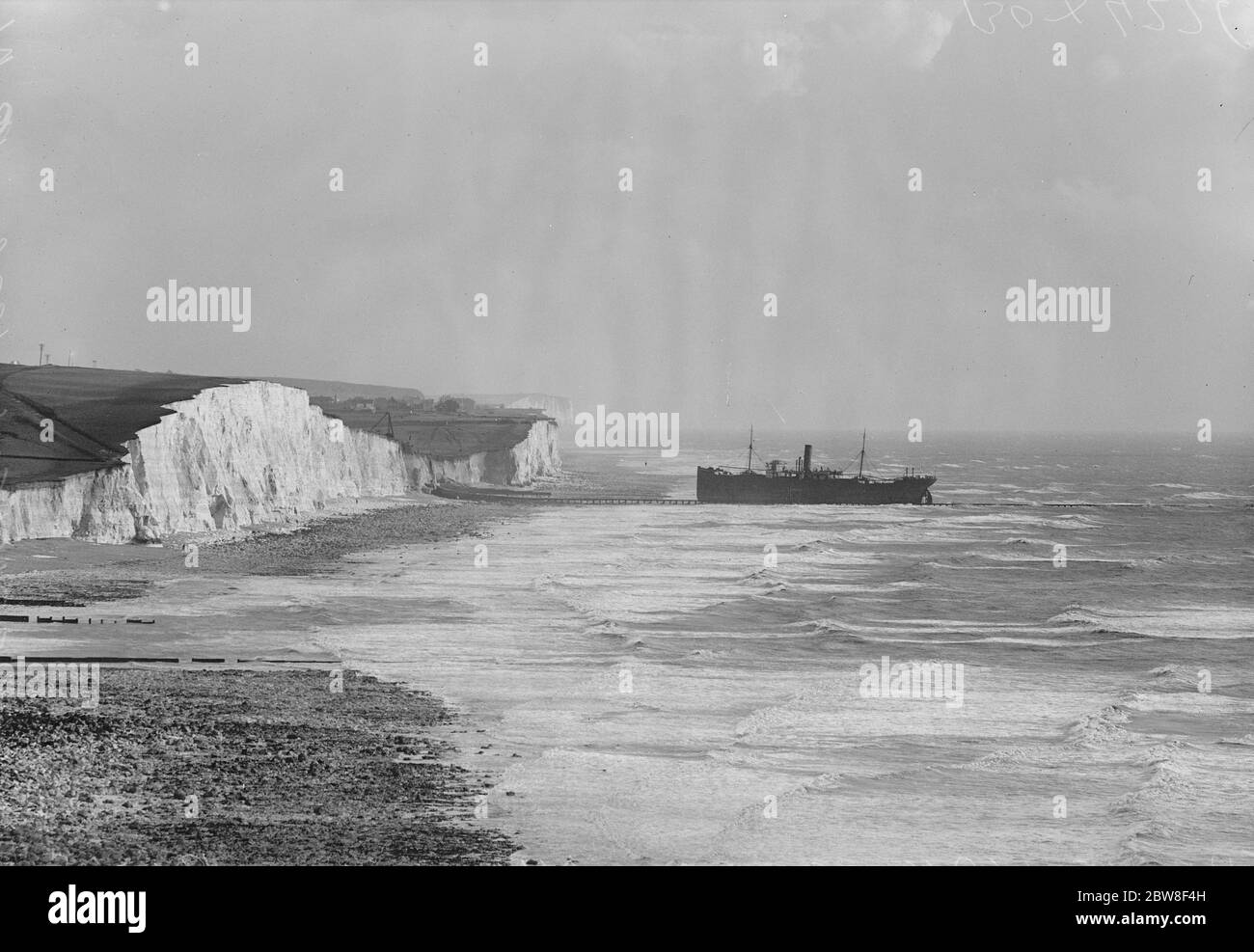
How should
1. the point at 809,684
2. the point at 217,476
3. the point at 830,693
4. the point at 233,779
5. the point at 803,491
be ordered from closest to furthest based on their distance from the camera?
1. the point at 233,779
2. the point at 830,693
3. the point at 809,684
4. the point at 217,476
5. the point at 803,491

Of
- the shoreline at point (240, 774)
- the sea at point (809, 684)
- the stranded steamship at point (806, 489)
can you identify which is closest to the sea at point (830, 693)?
the sea at point (809, 684)

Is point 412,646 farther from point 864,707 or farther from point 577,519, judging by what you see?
point 577,519

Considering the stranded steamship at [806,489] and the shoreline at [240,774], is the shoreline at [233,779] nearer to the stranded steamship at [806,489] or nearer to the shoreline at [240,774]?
the shoreline at [240,774]

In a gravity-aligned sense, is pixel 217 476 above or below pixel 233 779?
above

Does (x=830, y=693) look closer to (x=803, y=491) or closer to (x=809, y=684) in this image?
(x=809, y=684)

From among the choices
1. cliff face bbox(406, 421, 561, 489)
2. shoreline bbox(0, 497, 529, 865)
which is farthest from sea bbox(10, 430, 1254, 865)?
cliff face bbox(406, 421, 561, 489)

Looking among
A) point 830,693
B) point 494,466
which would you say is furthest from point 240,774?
point 494,466

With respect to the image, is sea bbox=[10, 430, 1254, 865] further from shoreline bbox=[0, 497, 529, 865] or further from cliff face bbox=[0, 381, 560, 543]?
cliff face bbox=[0, 381, 560, 543]
